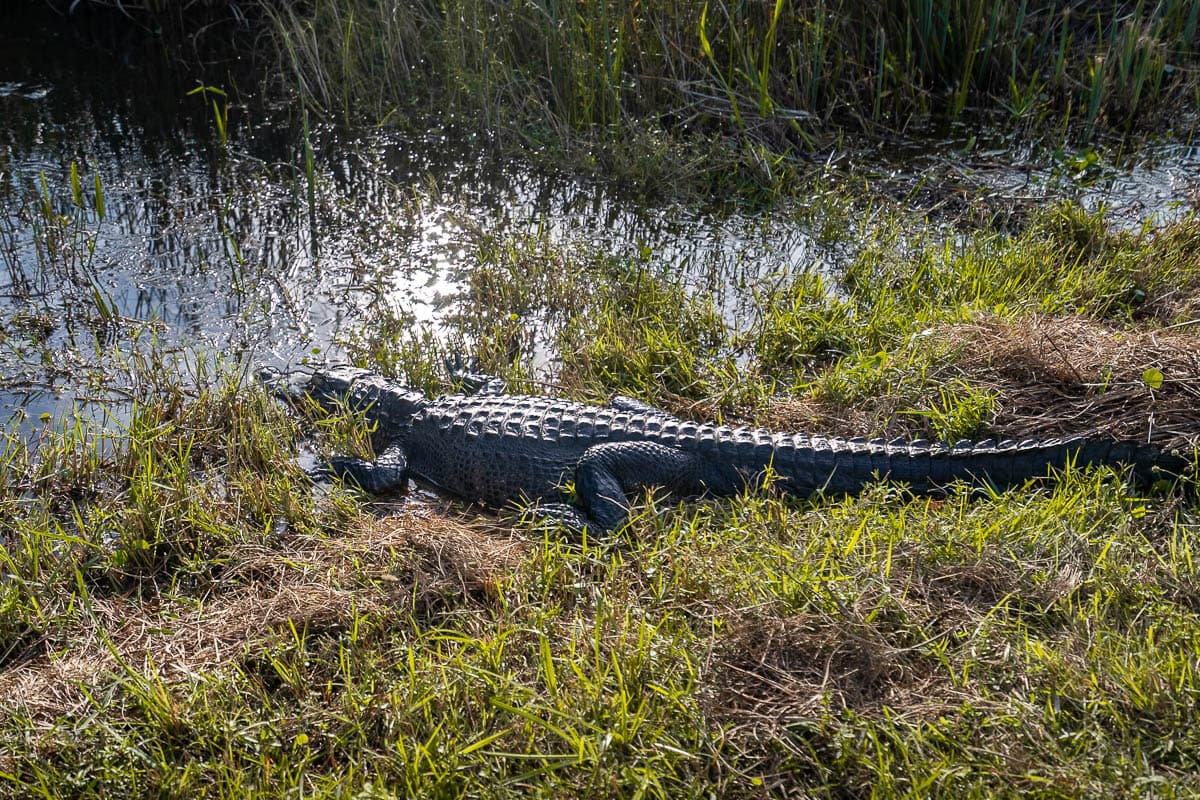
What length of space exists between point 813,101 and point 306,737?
5764mm

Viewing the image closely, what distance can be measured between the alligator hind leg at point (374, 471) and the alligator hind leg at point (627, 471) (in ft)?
2.79

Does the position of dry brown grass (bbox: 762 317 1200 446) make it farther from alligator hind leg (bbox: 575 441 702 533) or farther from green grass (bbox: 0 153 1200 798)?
alligator hind leg (bbox: 575 441 702 533)

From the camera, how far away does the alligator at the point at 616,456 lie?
3.43 metres

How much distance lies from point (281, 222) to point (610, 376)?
8.99 ft

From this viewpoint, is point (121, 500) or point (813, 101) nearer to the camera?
point (121, 500)

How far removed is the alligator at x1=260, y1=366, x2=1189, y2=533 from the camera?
11.3ft

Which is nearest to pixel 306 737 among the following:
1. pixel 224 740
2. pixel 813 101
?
pixel 224 740

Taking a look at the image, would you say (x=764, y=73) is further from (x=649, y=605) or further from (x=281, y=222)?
(x=649, y=605)

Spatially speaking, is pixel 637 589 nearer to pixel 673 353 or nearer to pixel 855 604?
pixel 855 604

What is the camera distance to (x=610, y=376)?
14.9ft

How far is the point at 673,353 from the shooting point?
4.58 m

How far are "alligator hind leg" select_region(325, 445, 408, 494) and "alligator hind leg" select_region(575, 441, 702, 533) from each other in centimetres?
85

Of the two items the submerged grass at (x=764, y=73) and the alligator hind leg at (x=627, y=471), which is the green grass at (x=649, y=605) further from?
the submerged grass at (x=764, y=73)

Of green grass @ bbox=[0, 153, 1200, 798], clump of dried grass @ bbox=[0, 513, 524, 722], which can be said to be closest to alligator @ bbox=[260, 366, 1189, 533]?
green grass @ bbox=[0, 153, 1200, 798]
